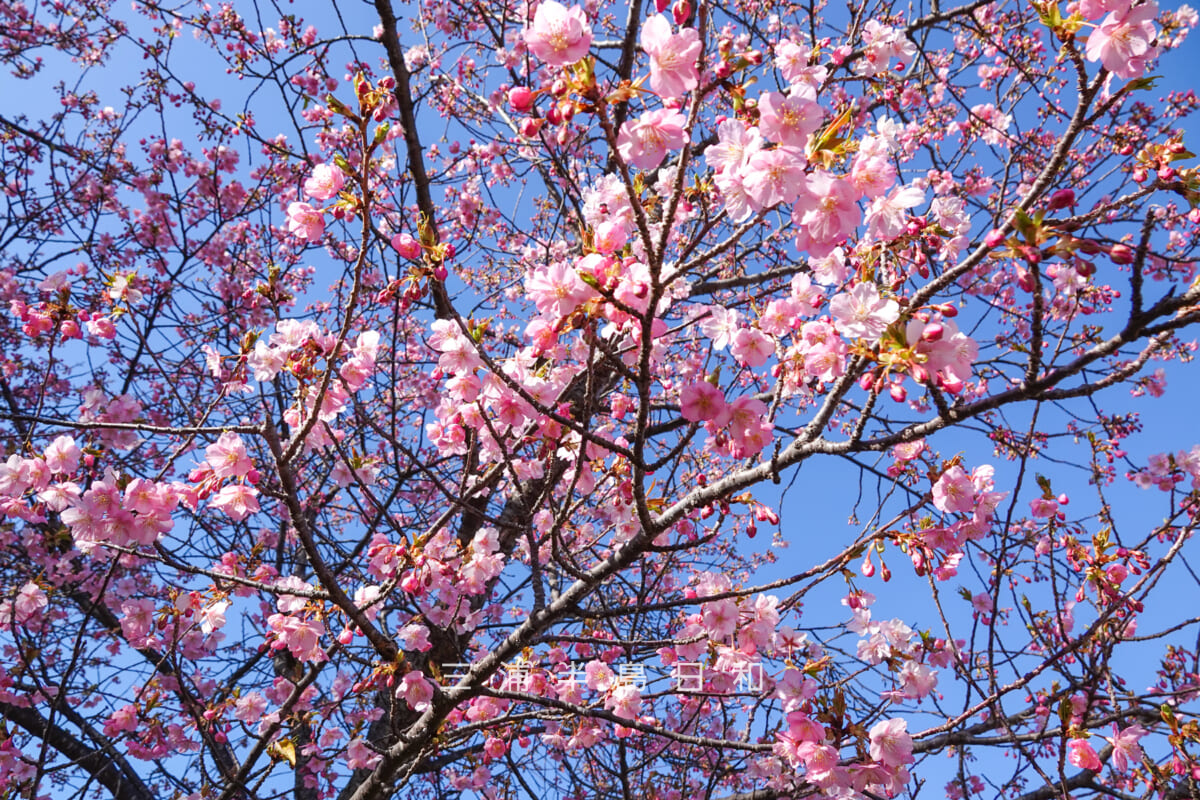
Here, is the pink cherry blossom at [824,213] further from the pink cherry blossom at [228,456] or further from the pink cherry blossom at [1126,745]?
the pink cherry blossom at [1126,745]

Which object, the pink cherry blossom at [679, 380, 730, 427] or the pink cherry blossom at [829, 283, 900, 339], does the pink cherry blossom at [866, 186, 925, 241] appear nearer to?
the pink cherry blossom at [829, 283, 900, 339]

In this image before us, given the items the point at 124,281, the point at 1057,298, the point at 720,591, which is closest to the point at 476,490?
the point at 720,591

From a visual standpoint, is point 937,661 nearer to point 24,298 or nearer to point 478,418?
point 478,418

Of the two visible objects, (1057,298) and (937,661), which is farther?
(1057,298)

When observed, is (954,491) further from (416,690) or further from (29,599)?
(29,599)

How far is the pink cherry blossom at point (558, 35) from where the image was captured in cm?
147

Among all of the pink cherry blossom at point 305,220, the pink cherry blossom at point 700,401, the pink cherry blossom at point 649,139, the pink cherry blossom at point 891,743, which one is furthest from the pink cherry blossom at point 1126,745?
the pink cherry blossom at point 305,220

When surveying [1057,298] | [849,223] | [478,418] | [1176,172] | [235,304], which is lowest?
[1176,172]

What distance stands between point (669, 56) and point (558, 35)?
10.1 inches

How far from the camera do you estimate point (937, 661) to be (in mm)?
3295

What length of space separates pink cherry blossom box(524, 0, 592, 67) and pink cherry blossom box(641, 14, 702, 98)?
0.14 m

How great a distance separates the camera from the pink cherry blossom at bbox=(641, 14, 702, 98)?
1.44 meters

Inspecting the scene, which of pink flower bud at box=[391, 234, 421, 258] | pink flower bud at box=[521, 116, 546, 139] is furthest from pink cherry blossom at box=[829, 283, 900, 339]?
pink flower bud at box=[391, 234, 421, 258]

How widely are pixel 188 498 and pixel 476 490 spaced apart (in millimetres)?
1058
